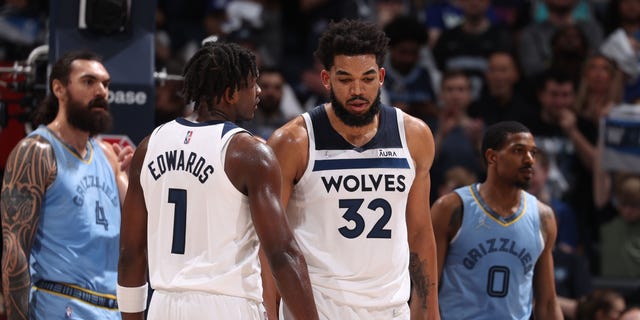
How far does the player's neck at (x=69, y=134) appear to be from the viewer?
5.90m

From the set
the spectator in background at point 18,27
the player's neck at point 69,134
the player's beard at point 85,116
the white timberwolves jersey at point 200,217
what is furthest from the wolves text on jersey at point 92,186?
the spectator in background at point 18,27

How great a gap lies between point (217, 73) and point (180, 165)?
44 cm

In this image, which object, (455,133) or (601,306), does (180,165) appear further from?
(455,133)

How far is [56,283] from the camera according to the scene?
5.70m

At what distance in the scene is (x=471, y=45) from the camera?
10336mm

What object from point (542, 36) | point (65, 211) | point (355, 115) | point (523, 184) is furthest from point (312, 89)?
point (355, 115)

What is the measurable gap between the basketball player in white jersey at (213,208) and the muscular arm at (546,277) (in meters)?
2.36

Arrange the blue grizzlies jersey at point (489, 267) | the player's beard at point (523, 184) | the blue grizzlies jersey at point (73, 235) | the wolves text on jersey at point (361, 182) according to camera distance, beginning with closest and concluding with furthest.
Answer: the wolves text on jersey at point (361, 182), the blue grizzlies jersey at point (73, 235), the blue grizzlies jersey at point (489, 267), the player's beard at point (523, 184)

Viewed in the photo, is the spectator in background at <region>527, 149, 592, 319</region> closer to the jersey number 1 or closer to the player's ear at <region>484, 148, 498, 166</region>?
the player's ear at <region>484, 148, 498, 166</region>

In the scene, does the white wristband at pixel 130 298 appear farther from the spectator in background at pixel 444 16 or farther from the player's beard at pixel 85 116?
the spectator in background at pixel 444 16

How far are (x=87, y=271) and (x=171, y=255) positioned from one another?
1.45 metres

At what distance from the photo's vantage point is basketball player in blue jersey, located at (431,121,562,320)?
609 cm

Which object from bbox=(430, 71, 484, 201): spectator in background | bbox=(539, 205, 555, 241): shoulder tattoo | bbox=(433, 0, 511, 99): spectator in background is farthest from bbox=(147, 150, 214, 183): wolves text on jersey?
bbox=(433, 0, 511, 99): spectator in background

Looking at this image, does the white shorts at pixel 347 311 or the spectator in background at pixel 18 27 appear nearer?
the white shorts at pixel 347 311
